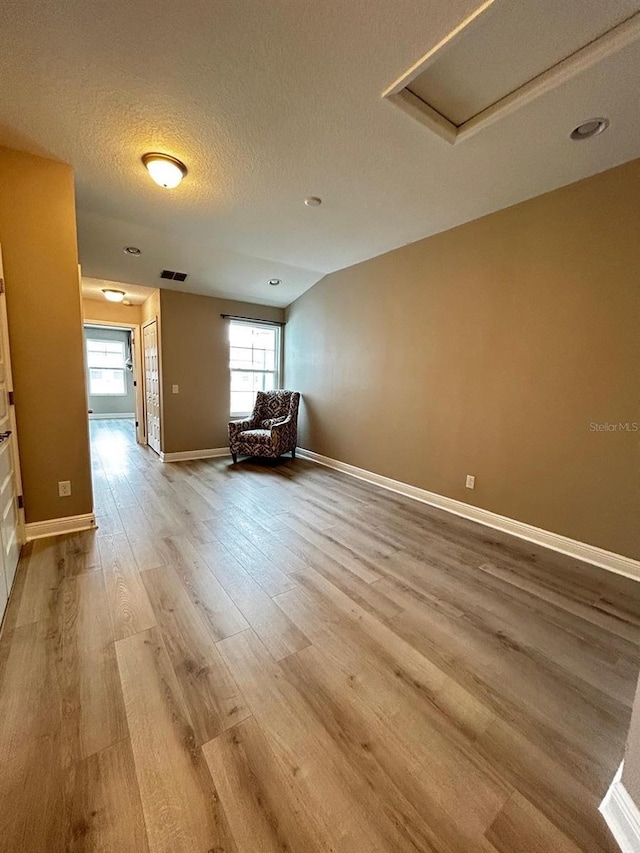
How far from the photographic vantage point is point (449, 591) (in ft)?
6.40

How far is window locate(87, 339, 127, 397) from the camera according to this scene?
8.37 metres

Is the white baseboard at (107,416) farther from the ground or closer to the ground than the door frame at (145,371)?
closer to the ground

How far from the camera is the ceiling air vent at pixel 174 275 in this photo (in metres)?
4.20

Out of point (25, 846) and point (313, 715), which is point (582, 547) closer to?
point (313, 715)

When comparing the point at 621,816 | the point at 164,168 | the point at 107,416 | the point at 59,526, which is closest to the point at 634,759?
the point at 621,816

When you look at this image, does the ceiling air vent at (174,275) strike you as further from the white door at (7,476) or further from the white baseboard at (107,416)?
the white baseboard at (107,416)

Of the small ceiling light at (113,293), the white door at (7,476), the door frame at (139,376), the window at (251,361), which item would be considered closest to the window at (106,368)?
the door frame at (139,376)

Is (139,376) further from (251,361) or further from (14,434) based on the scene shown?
(14,434)

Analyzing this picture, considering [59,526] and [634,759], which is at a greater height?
[634,759]

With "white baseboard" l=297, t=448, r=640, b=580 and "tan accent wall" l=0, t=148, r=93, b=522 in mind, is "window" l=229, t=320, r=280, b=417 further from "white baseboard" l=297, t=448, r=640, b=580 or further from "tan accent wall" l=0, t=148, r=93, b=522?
"tan accent wall" l=0, t=148, r=93, b=522

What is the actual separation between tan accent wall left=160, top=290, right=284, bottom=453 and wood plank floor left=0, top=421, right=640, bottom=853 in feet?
8.46

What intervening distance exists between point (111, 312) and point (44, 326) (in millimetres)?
3991

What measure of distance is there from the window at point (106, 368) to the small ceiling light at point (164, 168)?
7548 millimetres

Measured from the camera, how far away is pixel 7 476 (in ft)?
6.59
